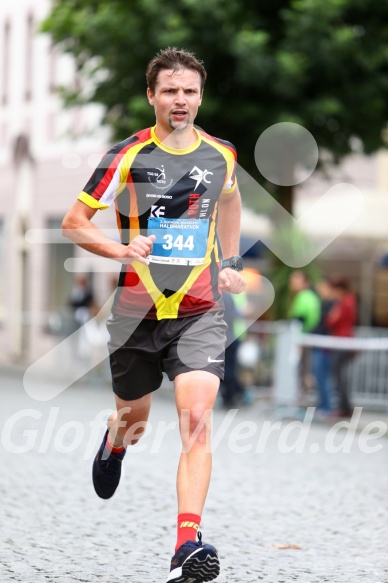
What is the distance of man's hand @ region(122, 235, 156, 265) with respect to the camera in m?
5.31

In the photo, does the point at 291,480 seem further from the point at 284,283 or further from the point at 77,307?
the point at 77,307

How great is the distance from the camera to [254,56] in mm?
17484

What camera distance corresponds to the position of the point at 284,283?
19.4 m

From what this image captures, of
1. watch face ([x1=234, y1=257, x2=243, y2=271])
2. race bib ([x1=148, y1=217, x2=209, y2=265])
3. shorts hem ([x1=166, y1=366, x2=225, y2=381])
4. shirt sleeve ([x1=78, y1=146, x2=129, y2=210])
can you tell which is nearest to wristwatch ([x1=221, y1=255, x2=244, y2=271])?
watch face ([x1=234, y1=257, x2=243, y2=271])

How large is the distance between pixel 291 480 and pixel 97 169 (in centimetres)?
467

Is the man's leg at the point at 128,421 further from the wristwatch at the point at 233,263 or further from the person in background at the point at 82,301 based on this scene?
the person in background at the point at 82,301

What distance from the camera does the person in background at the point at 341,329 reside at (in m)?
15.8

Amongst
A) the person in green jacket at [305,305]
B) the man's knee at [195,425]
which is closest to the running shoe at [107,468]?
the man's knee at [195,425]

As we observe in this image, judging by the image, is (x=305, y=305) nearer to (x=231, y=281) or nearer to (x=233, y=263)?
(x=233, y=263)

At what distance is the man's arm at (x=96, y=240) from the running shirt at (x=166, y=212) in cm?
6

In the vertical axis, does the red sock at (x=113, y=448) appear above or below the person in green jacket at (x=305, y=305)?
above

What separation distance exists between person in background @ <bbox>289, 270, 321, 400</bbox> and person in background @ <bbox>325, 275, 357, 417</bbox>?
33 centimetres

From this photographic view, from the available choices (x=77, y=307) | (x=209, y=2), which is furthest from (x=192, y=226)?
(x=77, y=307)

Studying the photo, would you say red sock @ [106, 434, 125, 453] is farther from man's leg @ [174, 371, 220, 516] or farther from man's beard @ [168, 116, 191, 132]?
man's beard @ [168, 116, 191, 132]
